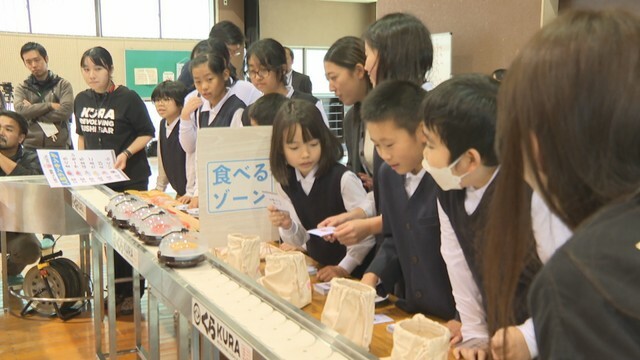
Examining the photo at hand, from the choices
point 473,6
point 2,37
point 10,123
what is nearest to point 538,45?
point 473,6

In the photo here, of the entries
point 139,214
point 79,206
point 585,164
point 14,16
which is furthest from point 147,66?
point 585,164

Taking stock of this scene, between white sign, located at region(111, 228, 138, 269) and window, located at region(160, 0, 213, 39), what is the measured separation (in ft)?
29.7

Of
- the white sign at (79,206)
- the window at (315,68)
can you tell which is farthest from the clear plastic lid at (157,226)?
the window at (315,68)

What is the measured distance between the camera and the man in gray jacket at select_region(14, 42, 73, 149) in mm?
5273

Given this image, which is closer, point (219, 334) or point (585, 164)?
point (585, 164)

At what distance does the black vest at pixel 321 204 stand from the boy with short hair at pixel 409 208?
442mm

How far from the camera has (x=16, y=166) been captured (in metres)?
4.12

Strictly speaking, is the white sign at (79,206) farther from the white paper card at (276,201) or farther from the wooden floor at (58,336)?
the white paper card at (276,201)

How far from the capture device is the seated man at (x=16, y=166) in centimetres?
411

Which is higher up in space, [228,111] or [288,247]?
[228,111]

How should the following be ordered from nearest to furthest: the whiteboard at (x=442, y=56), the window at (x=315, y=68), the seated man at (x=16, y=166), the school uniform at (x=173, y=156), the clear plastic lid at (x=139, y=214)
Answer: the clear plastic lid at (x=139, y=214) → the school uniform at (x=173, y=156) → the seated man at (x=16, y=166) → the whiteboard at (x=442, y=56) → the window at (x=315, y=68)

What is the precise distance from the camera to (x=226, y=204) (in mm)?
1963

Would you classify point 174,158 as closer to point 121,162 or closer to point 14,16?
point 121,162

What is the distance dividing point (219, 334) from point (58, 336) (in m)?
2.50
